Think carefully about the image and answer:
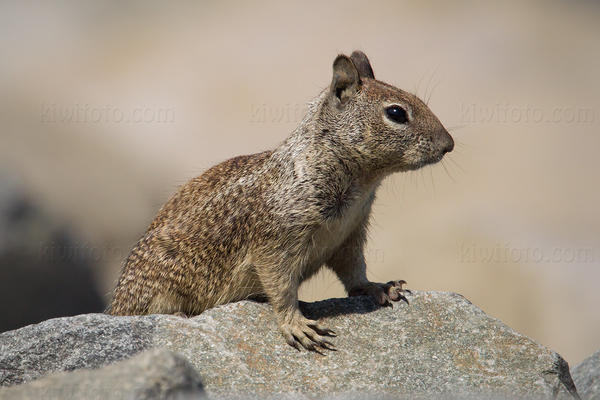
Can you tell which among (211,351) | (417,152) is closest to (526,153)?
(417,152)

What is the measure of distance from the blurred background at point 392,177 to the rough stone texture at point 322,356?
8.38ft

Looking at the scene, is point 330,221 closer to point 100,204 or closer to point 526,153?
point 100,204

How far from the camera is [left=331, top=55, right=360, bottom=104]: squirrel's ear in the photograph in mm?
6977

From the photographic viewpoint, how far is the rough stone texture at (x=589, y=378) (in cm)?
688

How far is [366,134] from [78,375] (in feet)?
11.6

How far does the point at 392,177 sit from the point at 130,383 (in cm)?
1224

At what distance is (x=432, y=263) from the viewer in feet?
47.1

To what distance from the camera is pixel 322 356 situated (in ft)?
20.7

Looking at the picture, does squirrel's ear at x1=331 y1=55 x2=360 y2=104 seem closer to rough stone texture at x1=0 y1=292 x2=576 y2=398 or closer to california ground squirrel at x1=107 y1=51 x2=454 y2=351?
california ground squirrel at x1=107 y1=51 x2=454 y2=351
